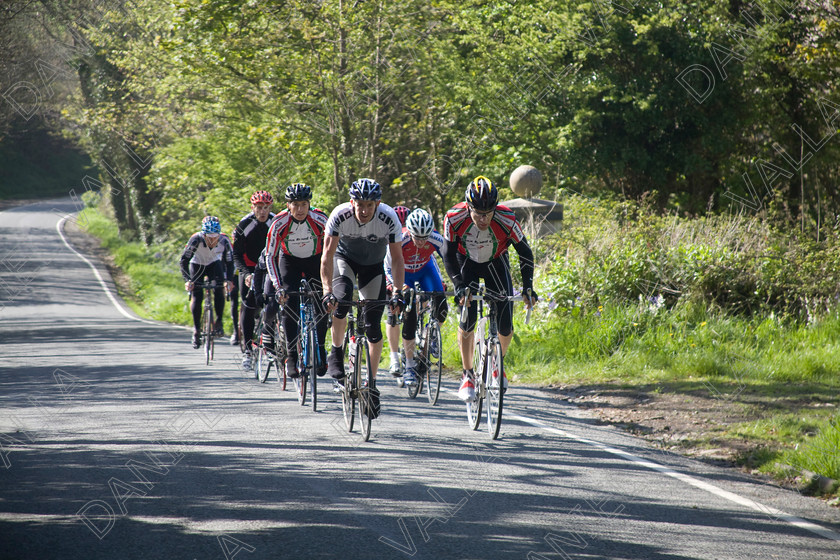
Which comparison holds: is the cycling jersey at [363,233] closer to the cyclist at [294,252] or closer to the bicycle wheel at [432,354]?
the cyclist at [294,252]

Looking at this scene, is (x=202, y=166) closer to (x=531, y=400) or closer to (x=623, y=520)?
(x=531, y=400)

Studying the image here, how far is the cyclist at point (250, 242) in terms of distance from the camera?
36.1 ft

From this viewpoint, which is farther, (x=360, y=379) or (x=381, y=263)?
(x=381, y=263)

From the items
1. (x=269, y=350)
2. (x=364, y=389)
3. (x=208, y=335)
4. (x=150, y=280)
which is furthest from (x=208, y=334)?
(x=150, y=280)

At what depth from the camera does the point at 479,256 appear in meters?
8.14

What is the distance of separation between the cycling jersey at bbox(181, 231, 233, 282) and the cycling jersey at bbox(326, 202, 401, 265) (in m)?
5.26

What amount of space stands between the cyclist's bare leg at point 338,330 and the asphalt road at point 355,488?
32.2 inches

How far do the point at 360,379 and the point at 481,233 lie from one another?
1.83 m

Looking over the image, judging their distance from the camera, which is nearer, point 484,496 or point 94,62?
point 484,496

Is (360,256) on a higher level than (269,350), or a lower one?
higher

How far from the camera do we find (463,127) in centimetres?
2450

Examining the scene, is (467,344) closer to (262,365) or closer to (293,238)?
(293,238)

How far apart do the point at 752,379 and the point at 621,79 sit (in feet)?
53.7

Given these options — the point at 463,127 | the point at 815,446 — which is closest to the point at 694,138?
the point at 463,127
